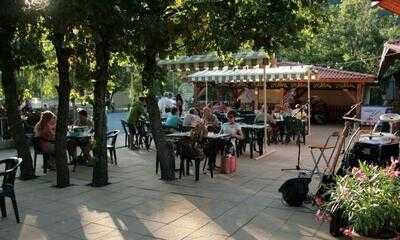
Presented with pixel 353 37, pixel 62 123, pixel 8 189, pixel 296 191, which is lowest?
pixel 296 191

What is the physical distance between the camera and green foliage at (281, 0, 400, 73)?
25.8 m

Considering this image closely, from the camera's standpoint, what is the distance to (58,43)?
740 centimetres

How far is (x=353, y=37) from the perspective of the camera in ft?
88.0

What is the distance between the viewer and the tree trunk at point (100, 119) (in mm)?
7536

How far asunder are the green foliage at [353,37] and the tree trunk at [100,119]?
1929cm

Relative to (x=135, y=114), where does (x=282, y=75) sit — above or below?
above

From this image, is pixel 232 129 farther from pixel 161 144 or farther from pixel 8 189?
pixel 8 189

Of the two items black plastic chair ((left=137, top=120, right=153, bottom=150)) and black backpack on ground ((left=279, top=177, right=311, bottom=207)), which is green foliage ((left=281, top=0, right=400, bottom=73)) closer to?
black plastic chair ((left=137, top=120, right=153, bottom=150))

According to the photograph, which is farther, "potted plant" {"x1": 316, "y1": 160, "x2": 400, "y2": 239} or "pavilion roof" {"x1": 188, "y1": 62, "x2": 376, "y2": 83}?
"pavilion roof" {"x1": 188, "y1": 62, "x2": 376, "y2": 83}

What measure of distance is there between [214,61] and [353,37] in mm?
19154

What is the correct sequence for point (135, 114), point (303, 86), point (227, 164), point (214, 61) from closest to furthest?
point (227, 164)
point (214, 61)
point (135, 114)
point (303, 86)

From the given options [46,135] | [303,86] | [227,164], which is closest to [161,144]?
[227,164]

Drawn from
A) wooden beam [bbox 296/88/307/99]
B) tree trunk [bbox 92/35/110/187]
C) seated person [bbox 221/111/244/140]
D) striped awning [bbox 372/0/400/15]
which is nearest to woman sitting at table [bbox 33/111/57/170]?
tree trunk [bbox 92/35/110/187]

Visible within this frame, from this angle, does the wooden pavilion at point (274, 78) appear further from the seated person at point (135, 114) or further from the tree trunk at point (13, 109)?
the tree trunk at point (13, 109)
